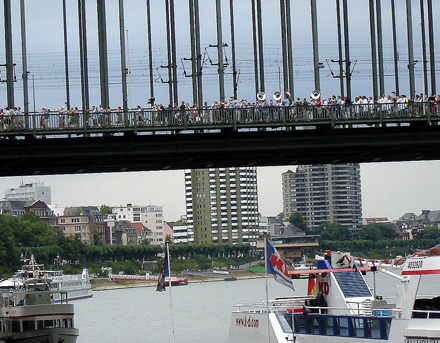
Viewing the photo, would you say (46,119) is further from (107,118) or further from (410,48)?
(410,48)

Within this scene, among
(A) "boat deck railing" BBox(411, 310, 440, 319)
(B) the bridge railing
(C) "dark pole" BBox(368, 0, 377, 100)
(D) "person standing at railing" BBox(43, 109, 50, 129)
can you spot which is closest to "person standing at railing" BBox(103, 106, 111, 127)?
(B) the bridge railing

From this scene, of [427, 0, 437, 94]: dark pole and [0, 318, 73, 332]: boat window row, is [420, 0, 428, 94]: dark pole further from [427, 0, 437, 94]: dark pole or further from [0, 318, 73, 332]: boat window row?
[0, 318, 73, 332]: boat window row

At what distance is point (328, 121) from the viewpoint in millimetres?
50938

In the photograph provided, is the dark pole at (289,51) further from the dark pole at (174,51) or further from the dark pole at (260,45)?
the dark pole at (174,51)

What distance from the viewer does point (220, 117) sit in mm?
51156

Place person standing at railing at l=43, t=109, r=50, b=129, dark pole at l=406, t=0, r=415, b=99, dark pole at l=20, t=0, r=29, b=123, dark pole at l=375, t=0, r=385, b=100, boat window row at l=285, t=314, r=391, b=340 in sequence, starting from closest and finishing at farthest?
boat window row at l=285, t=314, r=391, b=340 → person standing at railing at l=43, t=109, r=50, b=129 → dark pole at l=20, t=0, r=29, b=123 → dark pole at l=406, t=0, r=415, b=99 → dark pole at l=375, t=0, r=385, b=100

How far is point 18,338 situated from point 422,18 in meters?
33.1

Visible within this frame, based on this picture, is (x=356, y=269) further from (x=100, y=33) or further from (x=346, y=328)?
(x=100, y=33)

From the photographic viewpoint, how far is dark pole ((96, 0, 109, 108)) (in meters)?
56.2

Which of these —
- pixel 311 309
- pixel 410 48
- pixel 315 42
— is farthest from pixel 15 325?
pixel 410 48

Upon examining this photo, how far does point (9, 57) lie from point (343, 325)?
1126 inches

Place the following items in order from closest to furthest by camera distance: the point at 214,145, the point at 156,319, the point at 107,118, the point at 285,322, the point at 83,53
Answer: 1. the point at 285,322
2. the point at 107,118
3. the point at 214,145
4. the point at 83,53
5. the point at 156,319

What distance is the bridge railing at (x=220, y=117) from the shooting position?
5009 centimetres

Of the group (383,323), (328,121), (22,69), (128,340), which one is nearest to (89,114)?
(22,69)
